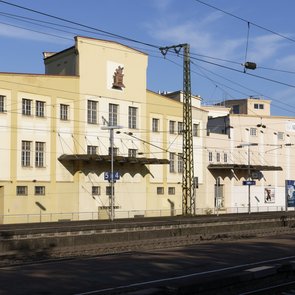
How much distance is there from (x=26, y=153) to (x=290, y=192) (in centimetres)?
4010

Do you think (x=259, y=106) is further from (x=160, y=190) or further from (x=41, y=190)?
(x=41, y=190)

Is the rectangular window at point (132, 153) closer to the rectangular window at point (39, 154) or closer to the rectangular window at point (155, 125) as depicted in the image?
the rectangular window at point (155, 125)

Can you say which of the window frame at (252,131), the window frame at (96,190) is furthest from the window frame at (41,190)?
the window frame at (252,131)

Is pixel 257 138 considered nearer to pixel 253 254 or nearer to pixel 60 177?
pixel 60 177

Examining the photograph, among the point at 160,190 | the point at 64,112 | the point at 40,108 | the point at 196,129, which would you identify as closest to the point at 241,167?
the point at 196,129

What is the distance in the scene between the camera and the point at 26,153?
46.7 metres

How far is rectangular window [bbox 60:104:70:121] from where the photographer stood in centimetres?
4922

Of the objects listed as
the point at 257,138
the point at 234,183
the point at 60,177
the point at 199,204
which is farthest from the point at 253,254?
the point at 257,138

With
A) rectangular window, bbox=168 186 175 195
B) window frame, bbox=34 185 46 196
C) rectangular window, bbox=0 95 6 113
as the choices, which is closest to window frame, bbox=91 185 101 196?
window frame, bbox=34 185 46 196

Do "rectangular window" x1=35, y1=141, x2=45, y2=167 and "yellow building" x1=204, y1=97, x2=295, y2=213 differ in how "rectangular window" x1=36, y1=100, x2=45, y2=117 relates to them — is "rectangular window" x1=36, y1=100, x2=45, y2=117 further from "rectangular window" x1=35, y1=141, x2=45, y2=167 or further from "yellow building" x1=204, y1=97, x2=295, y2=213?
"yellow building" x1=204, y1=97, x2=295, y2=213

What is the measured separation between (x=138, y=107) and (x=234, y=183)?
18.3m

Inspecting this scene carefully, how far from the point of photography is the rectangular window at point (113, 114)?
52.9 m

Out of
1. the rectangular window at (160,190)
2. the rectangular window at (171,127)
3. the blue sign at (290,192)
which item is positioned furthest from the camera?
the blue sign at (290,192)

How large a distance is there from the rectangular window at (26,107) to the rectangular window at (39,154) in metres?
2.53
